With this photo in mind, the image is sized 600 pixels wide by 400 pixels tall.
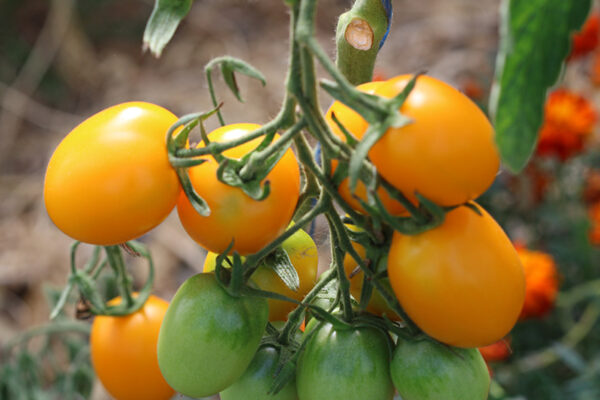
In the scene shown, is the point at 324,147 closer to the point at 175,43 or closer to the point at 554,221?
the point at 554,221

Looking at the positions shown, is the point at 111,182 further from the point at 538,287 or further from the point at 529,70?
the point at 538,287

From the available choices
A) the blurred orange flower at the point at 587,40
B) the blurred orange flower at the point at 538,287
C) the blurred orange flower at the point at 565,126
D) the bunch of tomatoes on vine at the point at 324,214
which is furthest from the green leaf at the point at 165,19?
the blurred orange flower at the point at 587,40

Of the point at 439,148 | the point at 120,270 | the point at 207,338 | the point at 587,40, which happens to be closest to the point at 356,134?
the point at 439,148

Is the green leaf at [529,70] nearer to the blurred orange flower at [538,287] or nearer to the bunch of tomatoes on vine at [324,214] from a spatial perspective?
the bunch of tomatoes on vine at [324,214]

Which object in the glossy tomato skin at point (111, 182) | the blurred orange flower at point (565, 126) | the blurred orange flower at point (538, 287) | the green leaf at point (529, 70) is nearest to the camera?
the green leaf at point (529, 70)

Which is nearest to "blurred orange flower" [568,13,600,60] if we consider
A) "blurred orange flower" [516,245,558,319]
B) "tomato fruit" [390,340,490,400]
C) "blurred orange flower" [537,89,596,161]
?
"blurred orange flower" [537,89,596,161]

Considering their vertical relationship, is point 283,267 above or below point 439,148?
below
